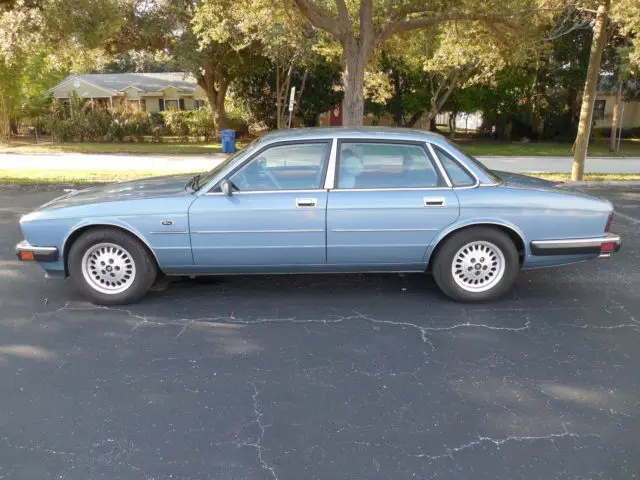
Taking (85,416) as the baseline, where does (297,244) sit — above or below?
above

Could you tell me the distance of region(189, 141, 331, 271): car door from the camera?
4.52 m

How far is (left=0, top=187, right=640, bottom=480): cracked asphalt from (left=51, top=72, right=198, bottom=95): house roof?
3302 centimetres

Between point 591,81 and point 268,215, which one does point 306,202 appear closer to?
point 268,215

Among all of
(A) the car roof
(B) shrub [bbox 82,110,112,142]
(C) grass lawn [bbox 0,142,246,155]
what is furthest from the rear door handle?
(B) shrub [bbox 82,110,112,142]

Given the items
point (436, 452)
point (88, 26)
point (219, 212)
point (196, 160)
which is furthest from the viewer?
point (196, 160)

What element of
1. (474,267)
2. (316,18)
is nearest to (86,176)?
(316,18)

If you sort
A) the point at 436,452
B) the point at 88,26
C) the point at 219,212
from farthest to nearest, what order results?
the point at 88,26
the point at 219,212
the point at 436,452

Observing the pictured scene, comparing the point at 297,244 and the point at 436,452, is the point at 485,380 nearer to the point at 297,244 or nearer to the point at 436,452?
the point at 436,452

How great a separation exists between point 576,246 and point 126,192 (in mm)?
4037

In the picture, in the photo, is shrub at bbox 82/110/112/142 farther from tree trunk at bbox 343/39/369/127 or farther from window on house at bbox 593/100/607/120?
window on house at bbox 593/100/607/120

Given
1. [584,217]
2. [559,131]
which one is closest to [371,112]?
[559,131]

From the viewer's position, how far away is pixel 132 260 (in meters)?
4.62

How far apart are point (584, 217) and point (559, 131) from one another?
26472 mm

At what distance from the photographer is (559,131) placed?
2836cm
